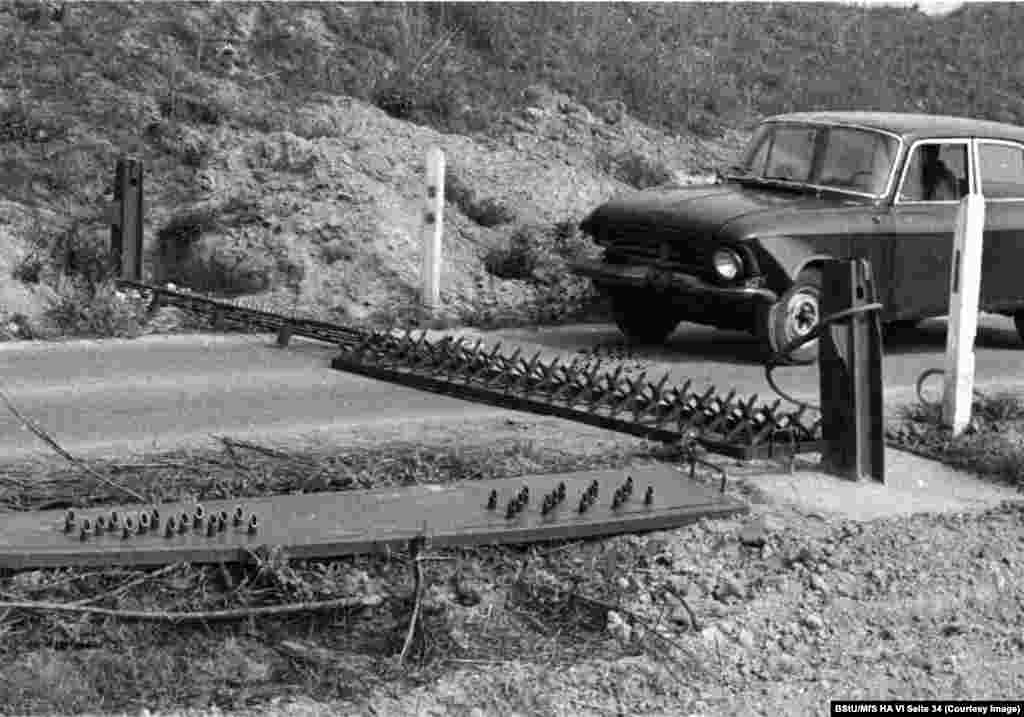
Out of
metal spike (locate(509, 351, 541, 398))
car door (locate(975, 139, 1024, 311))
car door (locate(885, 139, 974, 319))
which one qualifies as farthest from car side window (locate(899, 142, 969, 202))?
metal spike (locate(509, 351, 541, 398))

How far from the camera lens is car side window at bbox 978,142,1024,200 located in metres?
12.3

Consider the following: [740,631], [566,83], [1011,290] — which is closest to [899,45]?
[566,83]

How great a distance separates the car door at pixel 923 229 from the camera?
11711mm

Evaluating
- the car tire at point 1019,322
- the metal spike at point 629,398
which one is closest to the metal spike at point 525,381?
the metal spike at point 629,398

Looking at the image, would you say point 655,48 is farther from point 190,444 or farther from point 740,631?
point 740,631

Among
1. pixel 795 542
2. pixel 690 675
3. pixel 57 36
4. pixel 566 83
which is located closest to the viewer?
pixel 690 675

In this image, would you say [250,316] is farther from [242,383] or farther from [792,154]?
[792,154]

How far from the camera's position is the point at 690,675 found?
17.7 ft

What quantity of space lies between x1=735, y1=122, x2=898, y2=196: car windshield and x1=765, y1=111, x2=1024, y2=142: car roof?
85 mm

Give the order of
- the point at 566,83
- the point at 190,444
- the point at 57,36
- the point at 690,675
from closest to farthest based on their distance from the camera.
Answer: the point at 690,675, the point at 190,444, the point at 57,36, the point at 566,83

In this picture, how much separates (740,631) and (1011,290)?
7.44m

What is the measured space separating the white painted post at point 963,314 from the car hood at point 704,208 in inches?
89.5

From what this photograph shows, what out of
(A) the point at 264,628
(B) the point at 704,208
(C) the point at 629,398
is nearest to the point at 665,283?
(B) the point at 704,208

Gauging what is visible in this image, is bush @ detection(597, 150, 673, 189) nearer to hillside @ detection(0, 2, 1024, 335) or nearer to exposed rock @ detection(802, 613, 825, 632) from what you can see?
hillside @ detection(0, 2, 1024, 335)
